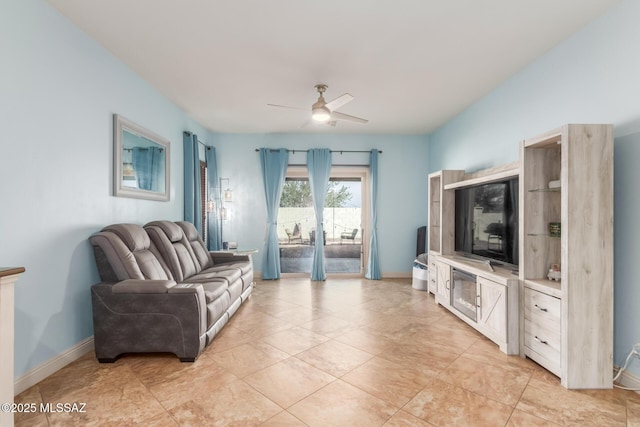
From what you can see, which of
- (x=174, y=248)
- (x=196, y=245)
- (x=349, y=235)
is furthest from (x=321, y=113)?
(x=349, y=235)

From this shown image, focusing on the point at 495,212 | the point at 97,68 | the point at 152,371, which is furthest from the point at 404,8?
the point at 152,371

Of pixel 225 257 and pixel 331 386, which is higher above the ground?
pixel 225 257

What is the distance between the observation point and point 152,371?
7.57 feet

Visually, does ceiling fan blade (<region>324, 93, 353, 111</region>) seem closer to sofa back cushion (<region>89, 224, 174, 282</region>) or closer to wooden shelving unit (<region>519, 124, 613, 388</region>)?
wooden shelving unit (<region>519, 124, 613, 388</region>)

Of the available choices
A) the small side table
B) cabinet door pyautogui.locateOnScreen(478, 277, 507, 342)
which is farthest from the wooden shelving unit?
the small side table

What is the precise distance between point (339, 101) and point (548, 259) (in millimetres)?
2451

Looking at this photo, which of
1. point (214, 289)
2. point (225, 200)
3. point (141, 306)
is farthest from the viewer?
point (225, 200)

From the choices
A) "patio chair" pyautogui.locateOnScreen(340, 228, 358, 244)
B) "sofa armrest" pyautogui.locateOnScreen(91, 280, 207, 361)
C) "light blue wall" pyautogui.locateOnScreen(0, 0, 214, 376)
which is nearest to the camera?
"light blue wall" pyautogui.locateOnScreen(0, 0, 214, 376)

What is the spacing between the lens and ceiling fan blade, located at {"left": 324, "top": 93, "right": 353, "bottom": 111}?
3.05 m

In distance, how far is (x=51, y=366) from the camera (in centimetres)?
224

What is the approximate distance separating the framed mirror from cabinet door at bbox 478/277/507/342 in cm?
376

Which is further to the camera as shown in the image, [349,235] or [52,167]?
[349,235]

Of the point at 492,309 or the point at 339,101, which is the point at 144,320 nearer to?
the point at 339,101

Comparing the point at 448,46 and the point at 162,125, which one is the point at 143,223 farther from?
the point at 448,46
